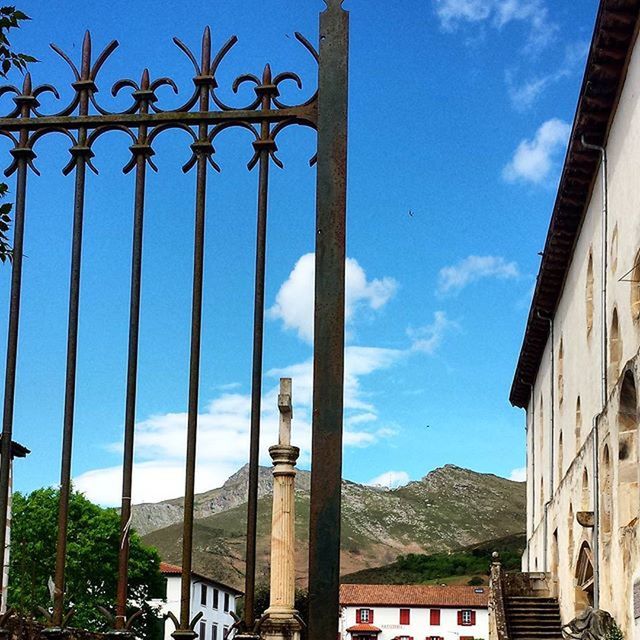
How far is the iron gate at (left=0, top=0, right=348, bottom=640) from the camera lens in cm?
457

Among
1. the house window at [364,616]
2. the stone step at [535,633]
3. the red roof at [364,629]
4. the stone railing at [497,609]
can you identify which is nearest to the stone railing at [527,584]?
the stone railing at [497,609]

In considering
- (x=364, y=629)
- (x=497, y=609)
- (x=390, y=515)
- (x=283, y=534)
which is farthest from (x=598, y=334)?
(x=390, y=515)

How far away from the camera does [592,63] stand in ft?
59.4

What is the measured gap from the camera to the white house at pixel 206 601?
55.8 m

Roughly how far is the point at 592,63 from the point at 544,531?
59.3 ft

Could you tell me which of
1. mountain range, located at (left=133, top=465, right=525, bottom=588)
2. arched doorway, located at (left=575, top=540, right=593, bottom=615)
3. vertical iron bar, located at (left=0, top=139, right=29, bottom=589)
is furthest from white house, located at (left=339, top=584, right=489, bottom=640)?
vertical iron bar, located at (left=0, top=139, right=29, bottom=589)

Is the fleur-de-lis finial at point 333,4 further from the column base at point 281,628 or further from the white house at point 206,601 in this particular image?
the white house at point 206,601

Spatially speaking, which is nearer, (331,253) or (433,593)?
(331,253)

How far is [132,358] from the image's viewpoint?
495cm

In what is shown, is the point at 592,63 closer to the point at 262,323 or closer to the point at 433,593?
the point at 262,323

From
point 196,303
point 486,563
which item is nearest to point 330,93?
point 196,303

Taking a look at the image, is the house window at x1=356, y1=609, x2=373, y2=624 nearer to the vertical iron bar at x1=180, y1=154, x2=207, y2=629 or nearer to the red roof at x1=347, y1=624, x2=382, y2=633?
the red roof at x1=347, y1=624, x2=382, y2=633

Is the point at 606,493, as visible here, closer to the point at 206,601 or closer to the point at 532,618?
the point at 532,618

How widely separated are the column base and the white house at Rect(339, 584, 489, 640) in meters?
61.3
